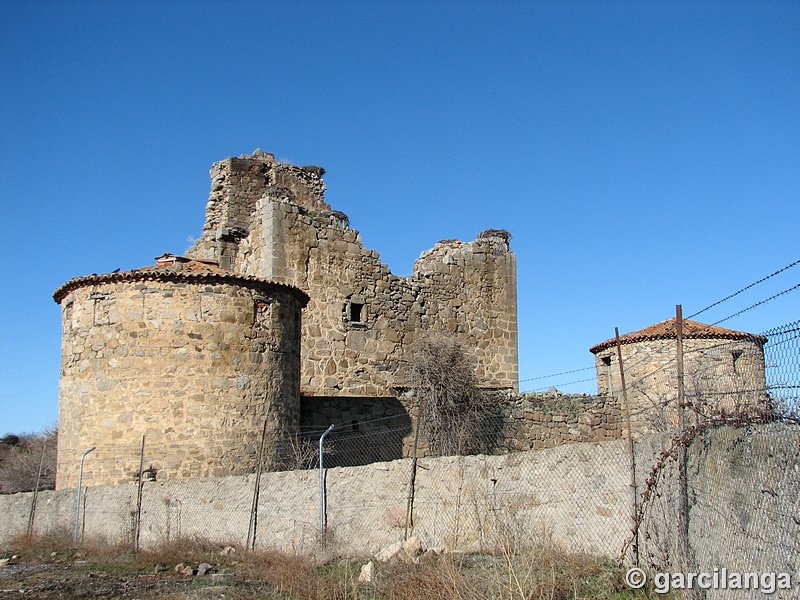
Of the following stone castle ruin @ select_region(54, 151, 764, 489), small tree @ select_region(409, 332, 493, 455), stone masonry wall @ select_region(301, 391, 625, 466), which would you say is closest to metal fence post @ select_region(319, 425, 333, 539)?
stone castle ruin @ select_region(54, 151, 764, 489)

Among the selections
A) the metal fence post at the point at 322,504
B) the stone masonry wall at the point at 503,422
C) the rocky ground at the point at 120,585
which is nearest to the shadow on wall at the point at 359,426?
the stone masonry wall at the point at 503,422

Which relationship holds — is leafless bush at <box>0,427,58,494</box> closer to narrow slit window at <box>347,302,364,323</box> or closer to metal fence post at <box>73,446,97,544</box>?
metal fence post at <box>73,446,97,544</box>

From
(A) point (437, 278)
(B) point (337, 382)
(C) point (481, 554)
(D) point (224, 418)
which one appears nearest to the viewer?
(C) point (481, 554)

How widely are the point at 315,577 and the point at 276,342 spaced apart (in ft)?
16.8

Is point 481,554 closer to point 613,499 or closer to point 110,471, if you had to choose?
point 613,499

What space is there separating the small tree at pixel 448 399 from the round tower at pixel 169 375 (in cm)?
364

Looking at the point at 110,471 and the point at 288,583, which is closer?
the point at 288,583

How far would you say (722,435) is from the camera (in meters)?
6.49

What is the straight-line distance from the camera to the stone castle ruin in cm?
1184

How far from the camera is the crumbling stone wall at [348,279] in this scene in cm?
1644

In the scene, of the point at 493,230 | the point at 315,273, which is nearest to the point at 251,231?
the point at 315,273

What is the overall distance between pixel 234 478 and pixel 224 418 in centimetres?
111

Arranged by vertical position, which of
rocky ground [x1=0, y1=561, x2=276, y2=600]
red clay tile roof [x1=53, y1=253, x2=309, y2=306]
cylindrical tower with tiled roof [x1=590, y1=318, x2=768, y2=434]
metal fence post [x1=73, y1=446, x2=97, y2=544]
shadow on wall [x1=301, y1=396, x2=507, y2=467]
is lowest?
rocky ground [x1=0, y1=561, x2=276, y2=600]

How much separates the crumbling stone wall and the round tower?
3619 millimetres
